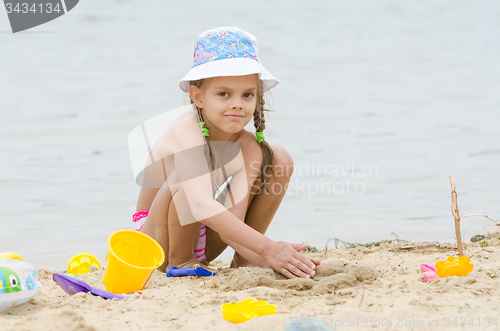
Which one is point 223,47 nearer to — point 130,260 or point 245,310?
point 130,260

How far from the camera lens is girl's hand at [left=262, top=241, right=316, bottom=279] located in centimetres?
231

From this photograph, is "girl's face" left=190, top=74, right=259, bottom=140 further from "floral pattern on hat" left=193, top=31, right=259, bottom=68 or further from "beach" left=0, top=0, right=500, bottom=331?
"beach" left=0, top=0, right=500, bottom=331

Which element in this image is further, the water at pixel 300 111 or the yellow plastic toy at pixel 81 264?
the water at pixel 300 111

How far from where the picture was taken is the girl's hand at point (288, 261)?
91.0 inches

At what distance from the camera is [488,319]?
167 cm

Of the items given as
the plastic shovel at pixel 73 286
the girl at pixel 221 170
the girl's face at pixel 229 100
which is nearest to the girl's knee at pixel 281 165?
the girl at pixel 221 170

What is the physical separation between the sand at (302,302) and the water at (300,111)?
144 cm

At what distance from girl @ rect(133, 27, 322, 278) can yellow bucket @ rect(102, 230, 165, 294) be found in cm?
27

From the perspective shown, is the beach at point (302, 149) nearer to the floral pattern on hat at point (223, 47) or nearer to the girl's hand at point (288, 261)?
the girl's hand at point (288, 261)

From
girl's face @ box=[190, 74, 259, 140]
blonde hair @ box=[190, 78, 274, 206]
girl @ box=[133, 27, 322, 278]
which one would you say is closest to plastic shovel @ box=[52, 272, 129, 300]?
girl @ box=[133, 27, 322, 278]

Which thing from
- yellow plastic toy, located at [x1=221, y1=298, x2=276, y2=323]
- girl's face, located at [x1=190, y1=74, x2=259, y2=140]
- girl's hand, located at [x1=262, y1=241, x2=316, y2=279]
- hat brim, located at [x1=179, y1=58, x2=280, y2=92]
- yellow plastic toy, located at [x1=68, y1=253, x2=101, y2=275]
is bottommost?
yellow plastic toy, located at [x1=68, y1=253, x2=101, y2=275]

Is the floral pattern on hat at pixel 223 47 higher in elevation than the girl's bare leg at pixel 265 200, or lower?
higher

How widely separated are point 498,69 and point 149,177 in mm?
9028

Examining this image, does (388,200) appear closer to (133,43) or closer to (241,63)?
(241,63)
